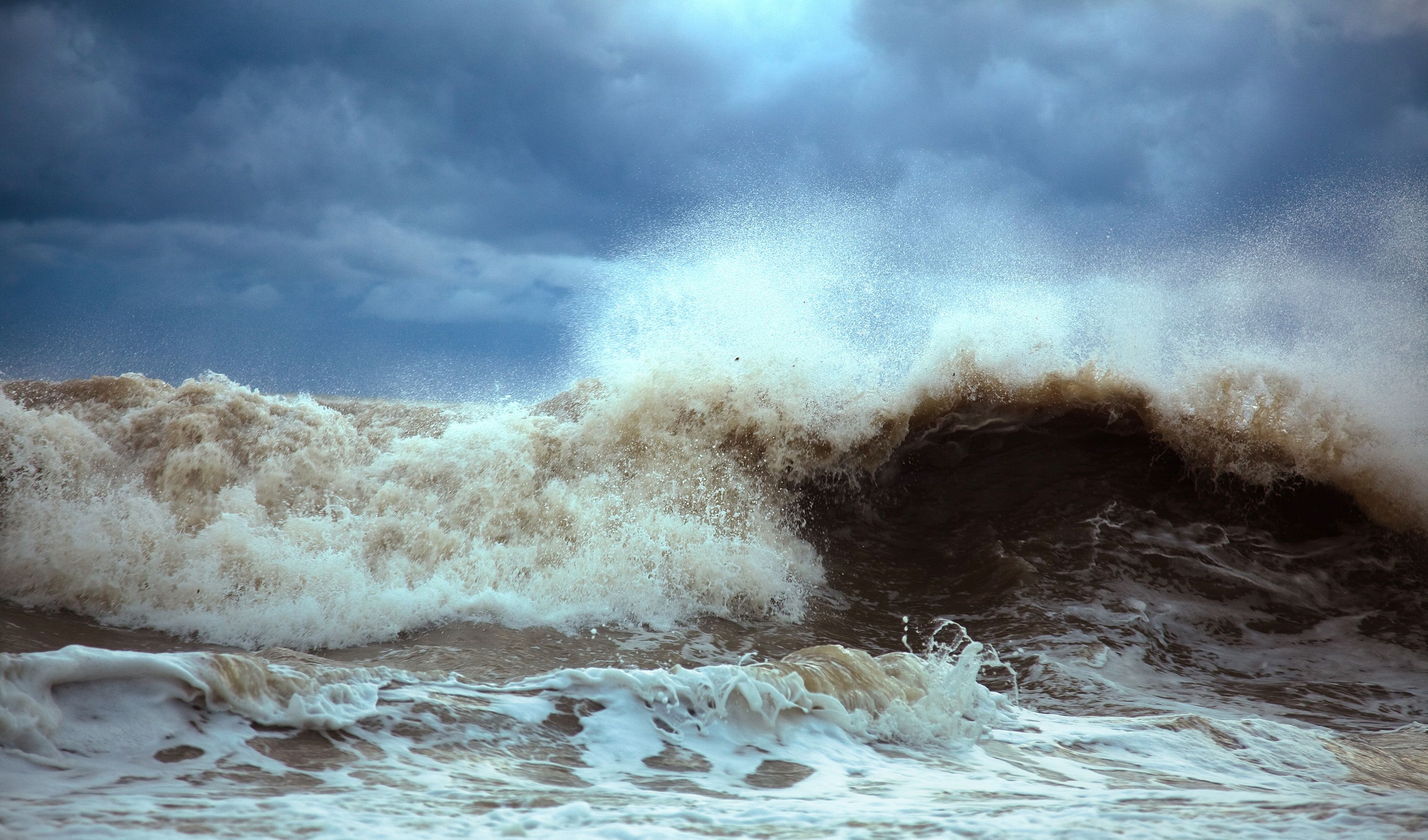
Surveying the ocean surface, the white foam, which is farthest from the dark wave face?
the white foam

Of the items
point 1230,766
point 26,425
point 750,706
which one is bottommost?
point 1230,766

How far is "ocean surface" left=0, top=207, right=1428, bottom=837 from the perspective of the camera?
2.26m

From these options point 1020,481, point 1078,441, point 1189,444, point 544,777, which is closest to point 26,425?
point 544,777

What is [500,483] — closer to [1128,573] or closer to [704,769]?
[704,769]

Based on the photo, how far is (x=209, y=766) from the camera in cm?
216

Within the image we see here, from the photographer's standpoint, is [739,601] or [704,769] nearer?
[704,769]

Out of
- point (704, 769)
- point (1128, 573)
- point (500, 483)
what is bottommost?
point (704, 769)

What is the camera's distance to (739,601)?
602cm

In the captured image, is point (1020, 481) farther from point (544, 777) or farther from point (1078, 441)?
point (544, 777)

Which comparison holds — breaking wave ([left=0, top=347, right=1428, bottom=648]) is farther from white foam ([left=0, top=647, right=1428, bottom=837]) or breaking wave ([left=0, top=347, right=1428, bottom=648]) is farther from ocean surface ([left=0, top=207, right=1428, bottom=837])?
white foam ([left=0, top=647, right=1428, bottom=837])

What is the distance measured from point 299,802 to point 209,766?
0.33 m

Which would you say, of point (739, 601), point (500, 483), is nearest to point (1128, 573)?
point (739, 601)

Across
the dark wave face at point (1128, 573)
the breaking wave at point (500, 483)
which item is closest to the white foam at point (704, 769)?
the dark wave face at point (1128, 573)

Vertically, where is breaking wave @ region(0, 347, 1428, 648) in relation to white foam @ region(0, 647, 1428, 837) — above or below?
above
